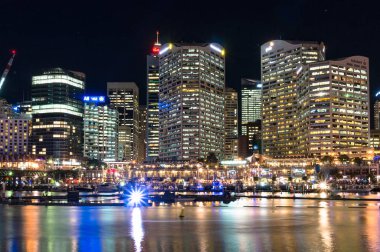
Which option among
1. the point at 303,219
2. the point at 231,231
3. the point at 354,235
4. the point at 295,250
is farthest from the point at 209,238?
the point at 303,219

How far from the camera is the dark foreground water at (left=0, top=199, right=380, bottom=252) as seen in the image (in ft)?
126

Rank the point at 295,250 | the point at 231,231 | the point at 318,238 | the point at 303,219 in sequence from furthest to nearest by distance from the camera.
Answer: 1. the point at 303,219
2. the point at 231,231
3. the point at 318,238
4. the point at 295,250

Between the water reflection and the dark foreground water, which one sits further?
the water reflection

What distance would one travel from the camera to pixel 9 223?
55125 millimetres

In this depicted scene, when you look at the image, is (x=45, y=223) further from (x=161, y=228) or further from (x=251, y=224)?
(x=251, y=224)

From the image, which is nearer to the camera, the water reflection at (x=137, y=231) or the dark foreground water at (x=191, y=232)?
the dark foreground water at (x=191, y=232)

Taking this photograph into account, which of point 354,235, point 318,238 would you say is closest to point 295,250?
point 318,238

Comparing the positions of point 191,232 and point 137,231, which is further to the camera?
point 137,231

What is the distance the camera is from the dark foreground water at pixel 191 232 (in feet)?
126

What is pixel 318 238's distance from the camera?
42.7 metres

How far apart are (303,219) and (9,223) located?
93.4ft

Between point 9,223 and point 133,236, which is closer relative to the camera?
point 133,236

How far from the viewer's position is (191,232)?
47.0 metres

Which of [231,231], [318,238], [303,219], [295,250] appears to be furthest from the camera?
[303,219]
